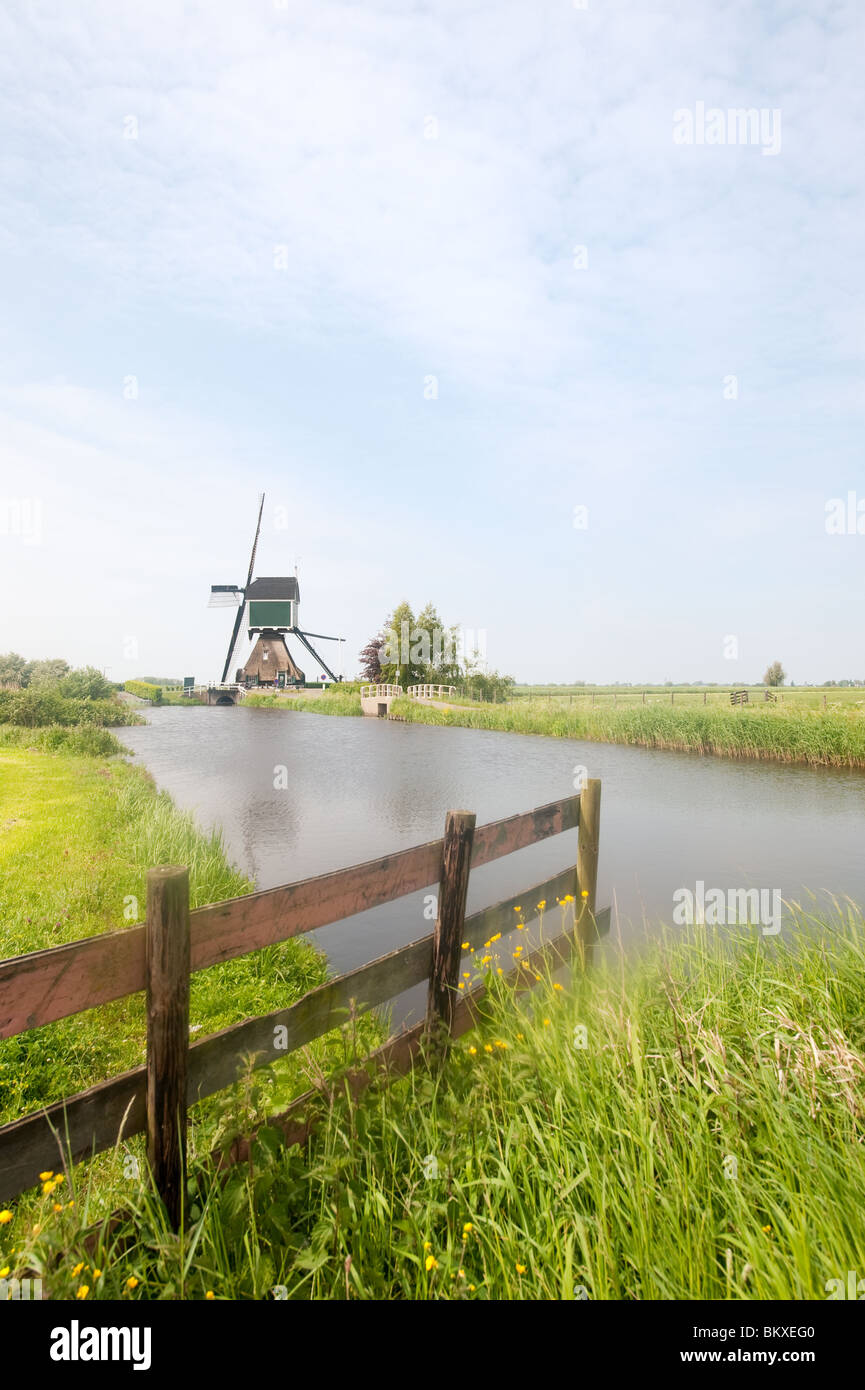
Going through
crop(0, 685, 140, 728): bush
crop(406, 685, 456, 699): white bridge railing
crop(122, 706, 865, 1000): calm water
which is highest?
crop(406, 685, 456, 699): white bridge railing

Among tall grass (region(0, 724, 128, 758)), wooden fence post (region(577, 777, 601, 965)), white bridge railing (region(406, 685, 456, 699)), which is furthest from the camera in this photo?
white bridge railing (region(406, 685, 456, 699))

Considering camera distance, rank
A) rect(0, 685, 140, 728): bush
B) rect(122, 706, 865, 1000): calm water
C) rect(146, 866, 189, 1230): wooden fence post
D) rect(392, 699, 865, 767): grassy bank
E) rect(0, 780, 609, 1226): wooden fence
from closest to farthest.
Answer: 1. rect(0, 780, 609, 1226): wooden fence
2. rect(146, 866, 189, 1230): wooden fence post
3. rect(122, 706, 865, 1000): calm water
4. rect(392, 699, 865, 767): grassy bank
5. rect(0, 685, 140, 728): bush

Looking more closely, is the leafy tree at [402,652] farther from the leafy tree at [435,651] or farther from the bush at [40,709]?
the bush at [40,709]

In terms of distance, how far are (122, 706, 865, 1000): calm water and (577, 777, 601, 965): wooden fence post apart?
47 cm

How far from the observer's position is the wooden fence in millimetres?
2131

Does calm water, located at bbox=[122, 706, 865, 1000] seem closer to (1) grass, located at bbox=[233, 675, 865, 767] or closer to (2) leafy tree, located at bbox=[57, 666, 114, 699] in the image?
(1) grass, located at bbox=[233, 675, 865, 767]

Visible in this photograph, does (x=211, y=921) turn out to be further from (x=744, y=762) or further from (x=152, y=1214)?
(x=744, y=762)

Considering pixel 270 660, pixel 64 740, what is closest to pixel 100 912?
pixel 64 740

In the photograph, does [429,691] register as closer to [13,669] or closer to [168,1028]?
[13,669]

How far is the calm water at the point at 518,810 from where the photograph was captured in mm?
10555

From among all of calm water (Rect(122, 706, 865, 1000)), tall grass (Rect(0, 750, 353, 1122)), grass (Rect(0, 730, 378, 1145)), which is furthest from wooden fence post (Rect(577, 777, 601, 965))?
tall grass (Rect(0, 750, 353, 1122))

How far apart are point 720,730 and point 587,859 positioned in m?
23.2
